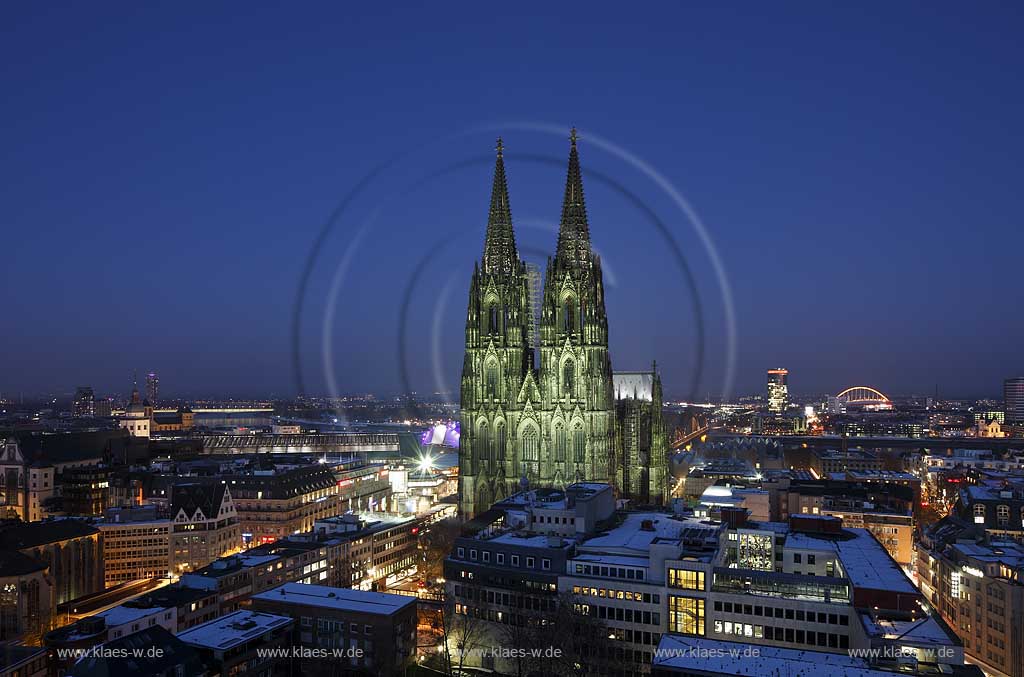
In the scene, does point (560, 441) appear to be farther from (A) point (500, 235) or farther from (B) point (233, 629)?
(B) point (233, 629)

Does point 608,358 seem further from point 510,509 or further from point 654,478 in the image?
point 510,509

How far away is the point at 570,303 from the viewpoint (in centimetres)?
9875

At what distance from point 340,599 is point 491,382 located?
1834 inches

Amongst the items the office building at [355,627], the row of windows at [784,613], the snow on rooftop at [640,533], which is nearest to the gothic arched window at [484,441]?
the snow on rooftop at [640,533]

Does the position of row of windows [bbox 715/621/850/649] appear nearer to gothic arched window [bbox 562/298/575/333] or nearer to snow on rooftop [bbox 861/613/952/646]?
snow on rooftop [bbox 861/613/952/646]

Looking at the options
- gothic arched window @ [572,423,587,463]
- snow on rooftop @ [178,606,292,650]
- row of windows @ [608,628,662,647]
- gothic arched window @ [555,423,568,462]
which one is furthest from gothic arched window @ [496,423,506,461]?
snow on rooftop @ [178,606,292,650]

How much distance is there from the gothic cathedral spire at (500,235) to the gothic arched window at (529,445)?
22237 mm

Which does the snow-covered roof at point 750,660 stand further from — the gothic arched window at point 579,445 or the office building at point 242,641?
the gothic arched window at point 579,445

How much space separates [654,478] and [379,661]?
59.4 metres

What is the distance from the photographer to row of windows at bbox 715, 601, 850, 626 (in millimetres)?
51062

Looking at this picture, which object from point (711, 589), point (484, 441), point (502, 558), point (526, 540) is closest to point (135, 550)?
point (484, 441)

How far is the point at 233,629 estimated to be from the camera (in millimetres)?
51938

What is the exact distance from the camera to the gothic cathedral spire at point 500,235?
10281 centimetres

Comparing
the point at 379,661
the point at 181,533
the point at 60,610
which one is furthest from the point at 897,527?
the point at 60,610
